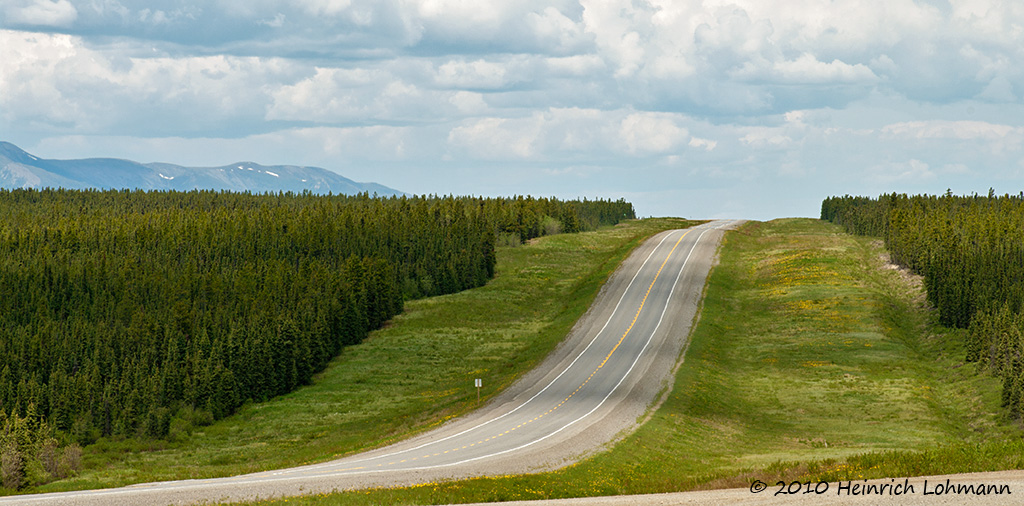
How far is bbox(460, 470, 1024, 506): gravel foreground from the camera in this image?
2522cm

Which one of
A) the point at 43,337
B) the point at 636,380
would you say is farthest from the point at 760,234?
the point at 43,337

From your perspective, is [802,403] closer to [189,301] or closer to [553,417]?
[553,417]

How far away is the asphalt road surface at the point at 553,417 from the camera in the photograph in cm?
3616

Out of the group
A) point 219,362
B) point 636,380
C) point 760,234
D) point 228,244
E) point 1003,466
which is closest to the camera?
point 1003,466

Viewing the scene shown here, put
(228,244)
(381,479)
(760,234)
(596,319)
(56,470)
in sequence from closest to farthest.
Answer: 1. (381,479)
2. (56,470)
3. (596,319)
4. (228,244)
5. (760,234)

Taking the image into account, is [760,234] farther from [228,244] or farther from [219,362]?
[219,362]

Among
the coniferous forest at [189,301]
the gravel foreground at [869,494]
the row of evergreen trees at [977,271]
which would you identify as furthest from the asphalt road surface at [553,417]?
the row of evergreen trees at [977,271]

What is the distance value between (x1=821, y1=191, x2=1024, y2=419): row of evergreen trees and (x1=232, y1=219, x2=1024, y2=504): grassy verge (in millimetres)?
2356

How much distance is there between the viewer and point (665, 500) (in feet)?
98.3

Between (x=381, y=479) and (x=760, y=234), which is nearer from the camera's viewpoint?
(x=381, y=479)

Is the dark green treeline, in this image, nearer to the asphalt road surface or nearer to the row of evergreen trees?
the asphalt road surface

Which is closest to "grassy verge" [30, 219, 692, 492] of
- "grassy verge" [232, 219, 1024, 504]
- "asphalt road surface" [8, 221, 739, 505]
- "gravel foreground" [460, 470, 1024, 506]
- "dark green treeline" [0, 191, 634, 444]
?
"asphalt road surface" [8, 221, 739, 505]

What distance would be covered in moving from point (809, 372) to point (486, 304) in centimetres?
5077

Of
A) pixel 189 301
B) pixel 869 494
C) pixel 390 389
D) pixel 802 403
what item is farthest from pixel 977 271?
pixel 189 301
